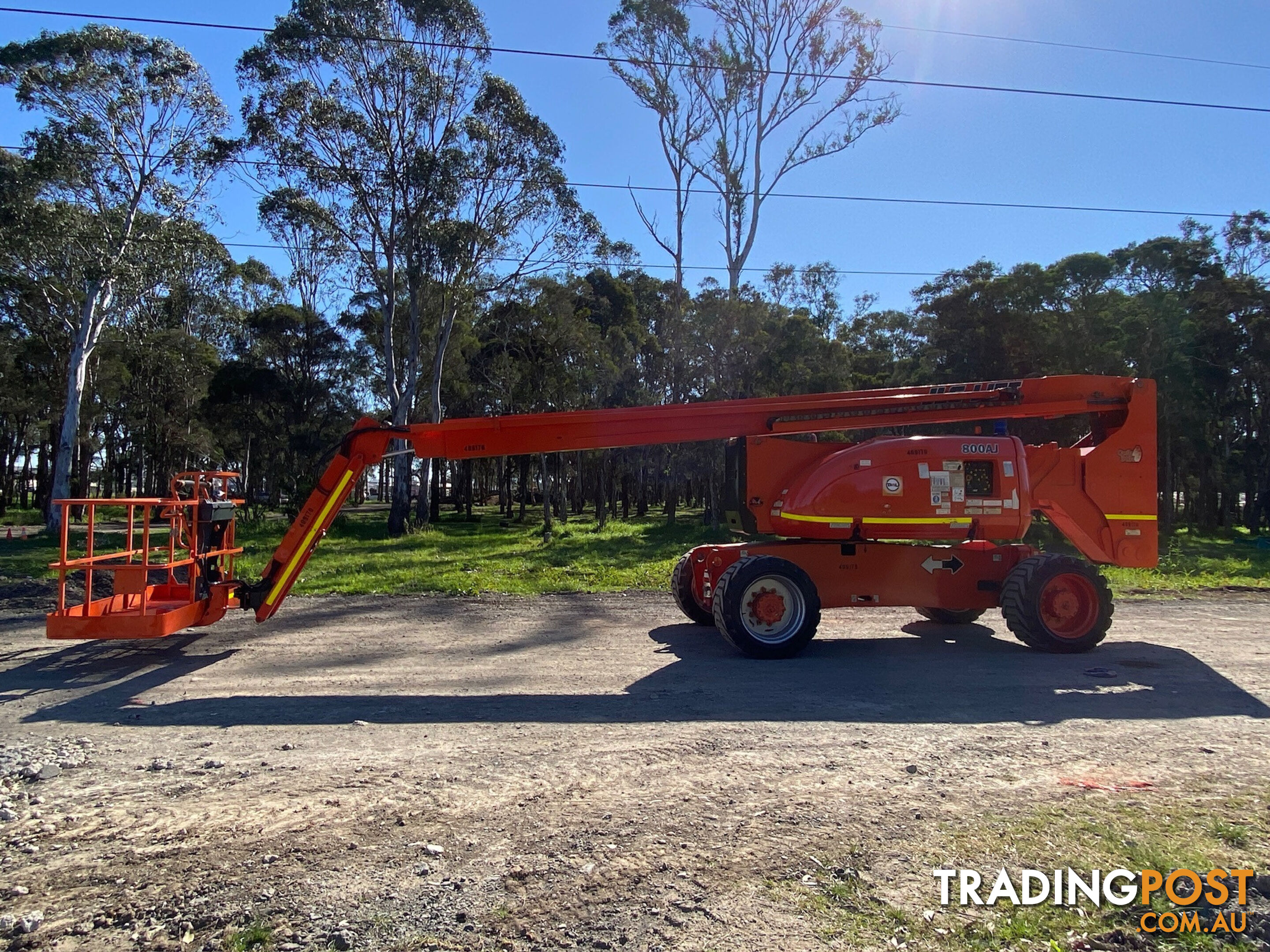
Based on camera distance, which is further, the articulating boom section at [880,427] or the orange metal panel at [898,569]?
the orange metal panel at [898,569]

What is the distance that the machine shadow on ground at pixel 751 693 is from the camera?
6.49 metres

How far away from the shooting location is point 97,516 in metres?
42.9

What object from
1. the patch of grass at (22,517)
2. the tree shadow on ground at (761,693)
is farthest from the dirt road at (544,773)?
the patch of grass at (22,517)

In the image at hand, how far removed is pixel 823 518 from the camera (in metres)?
9.12

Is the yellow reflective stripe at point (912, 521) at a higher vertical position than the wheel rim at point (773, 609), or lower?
higher

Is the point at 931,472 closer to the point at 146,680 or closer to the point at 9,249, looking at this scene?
the point at 146,680

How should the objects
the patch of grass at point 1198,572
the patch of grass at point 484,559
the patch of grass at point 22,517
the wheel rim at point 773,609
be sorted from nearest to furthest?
the wheel rim at point 773,609 → the patch of grass at point 484,559 → the patch of grass at point 1198,572 → the patch of grass at point 22,517

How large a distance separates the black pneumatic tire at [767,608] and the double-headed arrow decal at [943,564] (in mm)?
1577

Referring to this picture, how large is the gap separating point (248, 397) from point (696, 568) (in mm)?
41595

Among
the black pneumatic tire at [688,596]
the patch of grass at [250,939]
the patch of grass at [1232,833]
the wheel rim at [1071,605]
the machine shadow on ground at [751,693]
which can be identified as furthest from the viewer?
the black pneumatic tire at [688,596]

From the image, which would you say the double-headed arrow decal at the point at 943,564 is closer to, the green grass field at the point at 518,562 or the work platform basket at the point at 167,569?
the green grass field at the point at 518,562

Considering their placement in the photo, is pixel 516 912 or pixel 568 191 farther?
pixel 568 191

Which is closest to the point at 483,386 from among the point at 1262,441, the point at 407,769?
the point at 407,769
